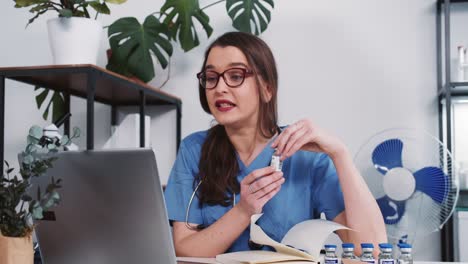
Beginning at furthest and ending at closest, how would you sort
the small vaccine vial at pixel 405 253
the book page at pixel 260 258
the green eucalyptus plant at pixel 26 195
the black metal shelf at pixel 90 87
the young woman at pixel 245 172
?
the black metal shelf at pixel 90 87
the young woman at pixel 245 172
the book page at pixel 260 258
the small vaccine vial at pixel 405 253
the green eucalyptus plant at pixel 26 195

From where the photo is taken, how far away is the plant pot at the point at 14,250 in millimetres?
797

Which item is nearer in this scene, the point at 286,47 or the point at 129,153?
the point at 129,153

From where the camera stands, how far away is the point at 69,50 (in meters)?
2.02

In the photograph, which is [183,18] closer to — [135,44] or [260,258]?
[135,44]

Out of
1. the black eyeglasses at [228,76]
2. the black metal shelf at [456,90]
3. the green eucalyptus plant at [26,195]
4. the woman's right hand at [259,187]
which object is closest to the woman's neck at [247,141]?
the black eyeglasses at [228,76]

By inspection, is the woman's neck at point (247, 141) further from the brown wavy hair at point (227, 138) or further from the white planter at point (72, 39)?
the white planter at point (72, 39)

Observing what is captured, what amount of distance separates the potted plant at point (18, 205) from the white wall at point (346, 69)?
1896mm

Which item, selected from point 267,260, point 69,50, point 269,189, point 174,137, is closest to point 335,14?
point 174,137

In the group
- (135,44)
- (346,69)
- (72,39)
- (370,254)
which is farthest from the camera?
(346,69)

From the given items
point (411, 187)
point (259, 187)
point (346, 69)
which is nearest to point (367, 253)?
point (259, 187)

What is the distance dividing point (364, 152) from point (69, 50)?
4.02 ft

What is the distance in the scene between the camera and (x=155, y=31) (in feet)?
7.72

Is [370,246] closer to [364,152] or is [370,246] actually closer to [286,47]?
[364,152]

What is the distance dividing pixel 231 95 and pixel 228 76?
0.18 ft
